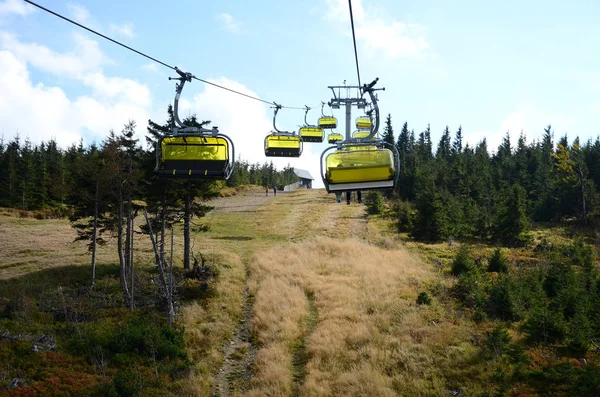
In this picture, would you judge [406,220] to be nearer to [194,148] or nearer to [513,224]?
[513,224]

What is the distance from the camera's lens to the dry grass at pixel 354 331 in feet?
46.6

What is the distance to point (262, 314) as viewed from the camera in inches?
824

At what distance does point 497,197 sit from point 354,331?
45.9 meters

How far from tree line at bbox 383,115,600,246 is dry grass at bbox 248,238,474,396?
1213 centimetres

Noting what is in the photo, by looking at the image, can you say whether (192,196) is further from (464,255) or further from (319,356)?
(464,255)

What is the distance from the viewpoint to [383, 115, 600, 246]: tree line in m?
40.8


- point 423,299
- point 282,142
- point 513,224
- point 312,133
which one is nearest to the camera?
point 423,299

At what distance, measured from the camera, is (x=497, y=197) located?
187 feet

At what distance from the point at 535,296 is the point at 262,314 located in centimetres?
1351

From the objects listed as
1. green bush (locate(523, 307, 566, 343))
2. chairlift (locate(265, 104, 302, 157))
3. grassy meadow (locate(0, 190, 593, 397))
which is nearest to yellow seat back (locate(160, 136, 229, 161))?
grassy meadow (locate(0, 190, 593, 397))

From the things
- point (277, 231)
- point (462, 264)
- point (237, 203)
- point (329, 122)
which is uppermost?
point (329, 122)

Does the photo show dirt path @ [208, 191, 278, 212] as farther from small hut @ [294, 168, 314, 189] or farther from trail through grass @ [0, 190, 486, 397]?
small hut @ [294, 168, 314, 189]

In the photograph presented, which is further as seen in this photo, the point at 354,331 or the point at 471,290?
the point at 471,290

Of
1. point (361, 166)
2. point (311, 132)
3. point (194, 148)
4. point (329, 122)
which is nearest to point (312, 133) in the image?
point (311, 132)
